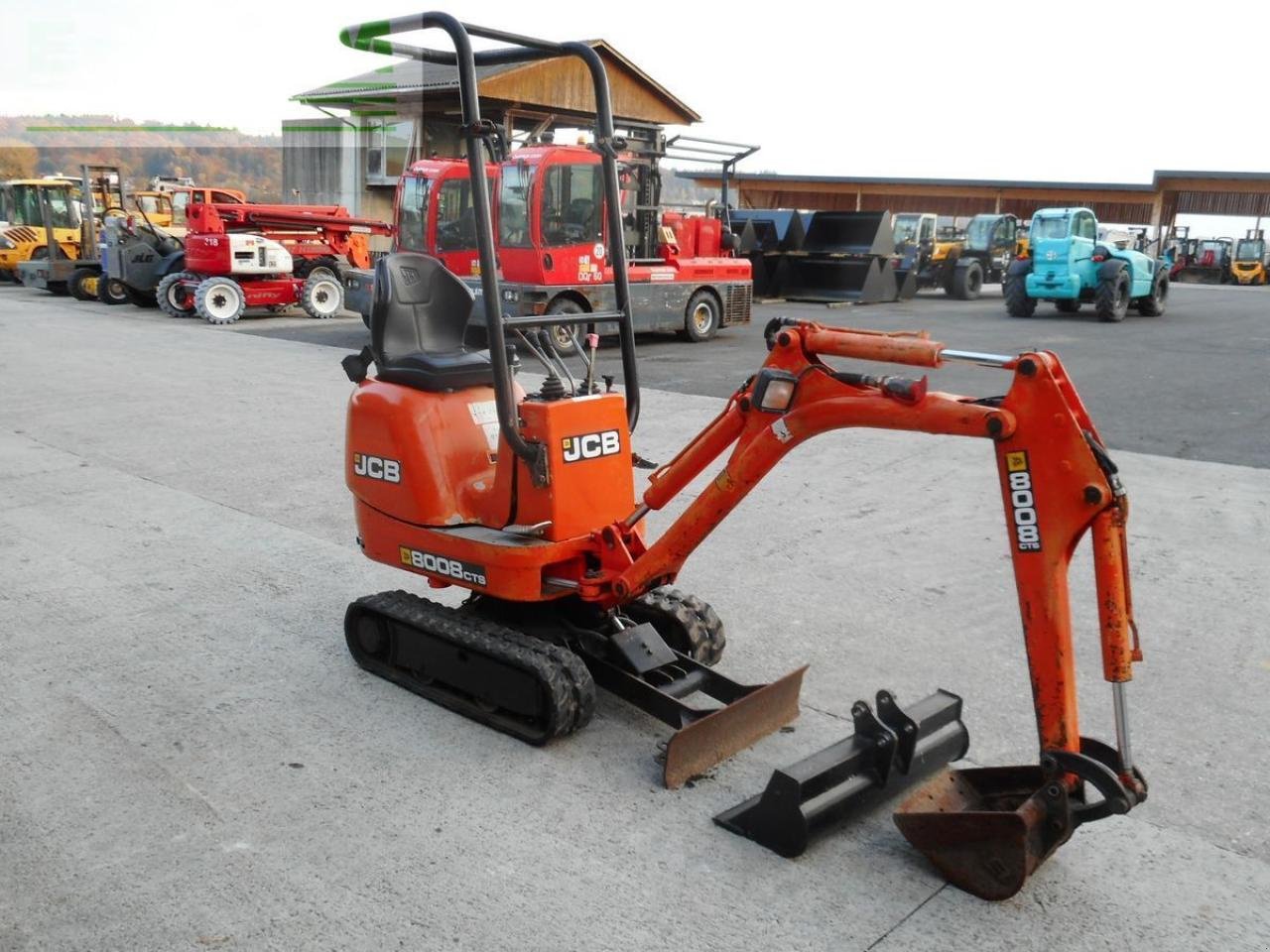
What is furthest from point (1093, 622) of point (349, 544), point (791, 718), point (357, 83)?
point (357, 83)

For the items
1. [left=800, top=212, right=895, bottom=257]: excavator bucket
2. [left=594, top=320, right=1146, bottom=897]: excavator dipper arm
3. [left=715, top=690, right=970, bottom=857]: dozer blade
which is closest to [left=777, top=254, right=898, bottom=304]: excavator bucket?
[left=800, top=212, right=895, bottom=257]: excavator bucket

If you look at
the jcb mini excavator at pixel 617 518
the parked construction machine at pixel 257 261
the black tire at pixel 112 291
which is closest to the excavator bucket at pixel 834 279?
the parked construction machine at pixel 257 261

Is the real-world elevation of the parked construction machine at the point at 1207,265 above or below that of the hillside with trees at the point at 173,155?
below

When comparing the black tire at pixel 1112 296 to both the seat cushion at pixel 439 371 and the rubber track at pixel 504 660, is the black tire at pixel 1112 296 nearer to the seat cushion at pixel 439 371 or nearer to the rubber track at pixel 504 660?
the seat cushion at pixel 439 371

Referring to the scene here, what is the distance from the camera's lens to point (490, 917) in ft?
9.64

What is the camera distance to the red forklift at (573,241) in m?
14.2

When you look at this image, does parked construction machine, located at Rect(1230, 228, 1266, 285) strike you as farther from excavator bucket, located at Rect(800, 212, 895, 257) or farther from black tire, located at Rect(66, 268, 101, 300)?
black tire, located at Rect(66, 268, 101, 300)

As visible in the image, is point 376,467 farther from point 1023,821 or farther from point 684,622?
point 1023,821

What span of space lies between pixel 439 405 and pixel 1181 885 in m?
2.95

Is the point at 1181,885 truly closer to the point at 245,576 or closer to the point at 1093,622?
the point at 1093,622

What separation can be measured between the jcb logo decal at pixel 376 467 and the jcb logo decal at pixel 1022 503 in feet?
7.59

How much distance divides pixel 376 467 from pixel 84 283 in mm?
21249

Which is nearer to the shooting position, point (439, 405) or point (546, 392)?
point (546, 392)

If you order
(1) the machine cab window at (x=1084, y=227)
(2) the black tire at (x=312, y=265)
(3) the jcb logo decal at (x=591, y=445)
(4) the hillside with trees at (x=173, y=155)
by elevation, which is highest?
(4) the hillside with trees at (x=173, y=155)
